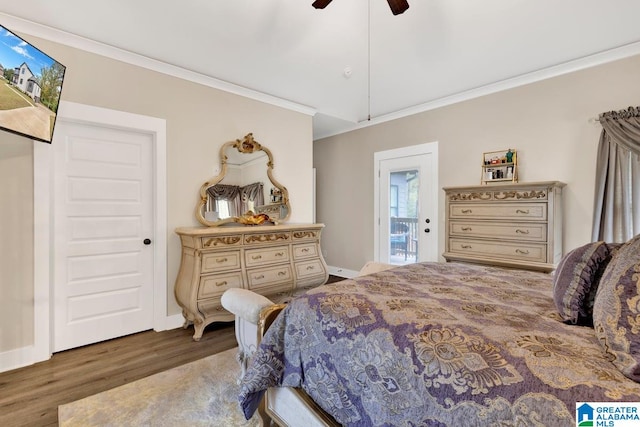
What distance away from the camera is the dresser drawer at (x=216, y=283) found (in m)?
2.81

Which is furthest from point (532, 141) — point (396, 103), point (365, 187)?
point (365, 187)

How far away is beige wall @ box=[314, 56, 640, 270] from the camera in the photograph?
2973mm

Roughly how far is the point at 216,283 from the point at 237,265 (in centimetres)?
27

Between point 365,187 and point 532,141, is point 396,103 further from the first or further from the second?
point 532,141

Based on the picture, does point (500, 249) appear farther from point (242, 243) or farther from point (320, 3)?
point (320, 3)

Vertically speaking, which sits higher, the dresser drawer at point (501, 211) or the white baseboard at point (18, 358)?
the dresser drawer at point (501, 211)

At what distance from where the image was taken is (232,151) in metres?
3.58

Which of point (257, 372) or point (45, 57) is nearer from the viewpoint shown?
point (257, 372)

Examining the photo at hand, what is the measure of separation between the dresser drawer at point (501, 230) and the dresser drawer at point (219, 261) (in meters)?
2.52

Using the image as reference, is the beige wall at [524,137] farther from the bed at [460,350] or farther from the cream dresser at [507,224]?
the bed at [460,350]

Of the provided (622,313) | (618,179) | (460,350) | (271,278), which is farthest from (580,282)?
(271,278)

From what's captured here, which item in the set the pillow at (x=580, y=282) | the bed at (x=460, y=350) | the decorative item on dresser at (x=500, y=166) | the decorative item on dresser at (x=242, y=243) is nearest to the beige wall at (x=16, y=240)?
the decorative item on dresser at (x=242, y=243)

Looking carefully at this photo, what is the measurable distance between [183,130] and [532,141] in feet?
12.9

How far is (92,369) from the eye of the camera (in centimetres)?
231
